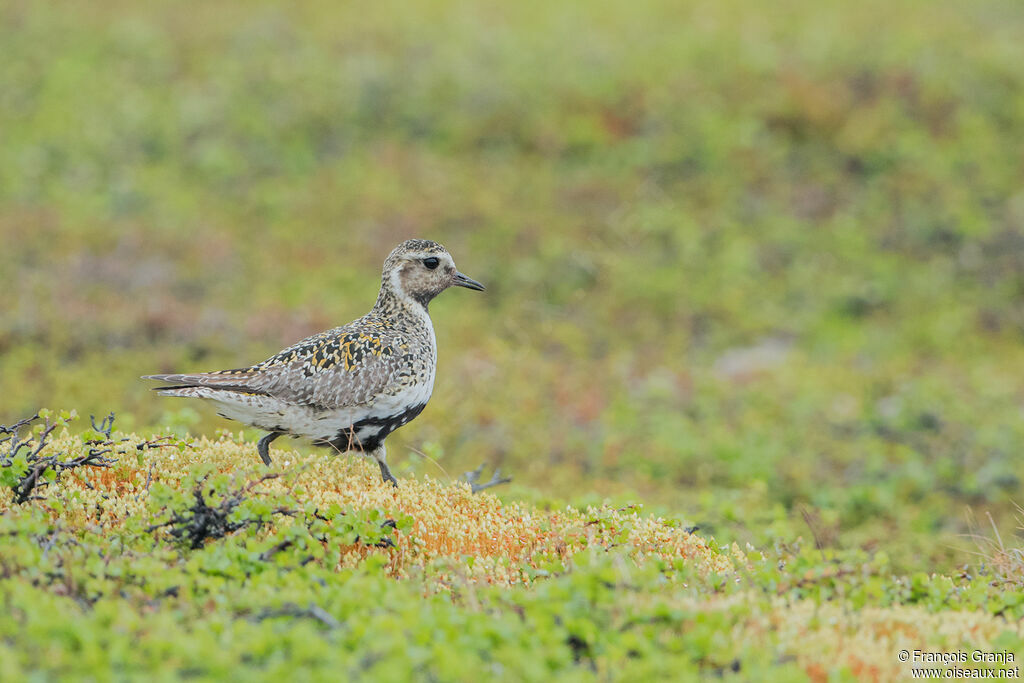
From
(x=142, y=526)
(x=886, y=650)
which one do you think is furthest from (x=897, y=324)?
(x=142, y=526)

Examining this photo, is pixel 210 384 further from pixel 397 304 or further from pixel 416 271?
pixel 416 271

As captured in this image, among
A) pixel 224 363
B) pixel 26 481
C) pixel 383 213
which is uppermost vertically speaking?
pixel 383 213

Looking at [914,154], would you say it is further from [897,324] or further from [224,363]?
[224,363]

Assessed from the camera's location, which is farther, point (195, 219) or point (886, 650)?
point (195, 219)

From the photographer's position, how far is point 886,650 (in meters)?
5.43

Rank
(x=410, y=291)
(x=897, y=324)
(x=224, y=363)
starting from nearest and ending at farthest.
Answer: (x=410, y=291), (x=224, y=363), (x=897, y=324)

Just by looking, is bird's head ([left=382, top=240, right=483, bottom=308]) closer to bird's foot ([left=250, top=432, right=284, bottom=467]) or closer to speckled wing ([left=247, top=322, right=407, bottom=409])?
speckled wing ([left=247, top=322, right=407, bottom=409])

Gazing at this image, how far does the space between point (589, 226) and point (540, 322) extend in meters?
3.15

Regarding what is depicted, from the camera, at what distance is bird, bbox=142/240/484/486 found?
7.47 metres

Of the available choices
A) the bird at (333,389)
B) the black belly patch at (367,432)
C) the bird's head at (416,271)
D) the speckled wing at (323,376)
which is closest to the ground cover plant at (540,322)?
the black belly patch at (367,432)

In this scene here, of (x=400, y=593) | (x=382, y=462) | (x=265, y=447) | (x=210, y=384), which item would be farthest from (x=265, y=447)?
(x=400, y=593)

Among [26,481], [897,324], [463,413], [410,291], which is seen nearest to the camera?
[26,481]

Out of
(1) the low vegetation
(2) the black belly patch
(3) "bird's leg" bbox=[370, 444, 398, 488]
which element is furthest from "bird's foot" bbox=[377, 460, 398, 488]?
(1) the low vegetation

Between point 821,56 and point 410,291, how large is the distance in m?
16.6
